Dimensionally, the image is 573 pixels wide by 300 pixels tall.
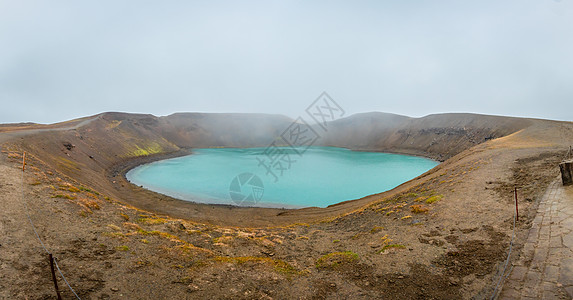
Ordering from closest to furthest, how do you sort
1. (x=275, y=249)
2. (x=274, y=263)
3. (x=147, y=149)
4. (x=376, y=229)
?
1. (x=274, y=263)
2. (x=275, y=249)
3. (x=376, y=229)
4. (x=147, y=149)

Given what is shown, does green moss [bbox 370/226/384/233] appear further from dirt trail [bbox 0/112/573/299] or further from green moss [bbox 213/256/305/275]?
green moss [bbox 213/256/305/275]

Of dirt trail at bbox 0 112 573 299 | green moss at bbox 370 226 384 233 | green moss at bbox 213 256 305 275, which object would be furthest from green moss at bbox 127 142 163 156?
green moss at bbox 370 226 384 233

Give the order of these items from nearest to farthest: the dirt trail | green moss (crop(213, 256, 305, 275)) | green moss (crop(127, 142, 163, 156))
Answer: the dirt trail, green moss (crop(213, 256, 305, 275)), green moss (crop(127, 142, 163, 156))

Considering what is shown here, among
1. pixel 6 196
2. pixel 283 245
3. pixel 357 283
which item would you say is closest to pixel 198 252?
pixel 283 245

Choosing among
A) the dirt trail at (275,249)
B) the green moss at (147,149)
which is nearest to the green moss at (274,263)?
the dirt trail at (275,249)

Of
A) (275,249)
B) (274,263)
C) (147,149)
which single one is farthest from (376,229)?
(147,149)

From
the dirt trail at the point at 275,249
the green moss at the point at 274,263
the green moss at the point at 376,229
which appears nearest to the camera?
the dirt trail at the point at 275,249

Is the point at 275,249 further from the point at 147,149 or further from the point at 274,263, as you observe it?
the point at 147,149

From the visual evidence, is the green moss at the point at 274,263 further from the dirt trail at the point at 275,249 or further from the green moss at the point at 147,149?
the green moss at the point at 147,149

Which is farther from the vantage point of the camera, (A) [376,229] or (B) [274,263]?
(A) [376,229]

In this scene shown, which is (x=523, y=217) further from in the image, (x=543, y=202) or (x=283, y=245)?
(x=283, y=245)

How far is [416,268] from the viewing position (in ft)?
25.8

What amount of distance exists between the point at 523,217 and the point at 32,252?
55.8ft

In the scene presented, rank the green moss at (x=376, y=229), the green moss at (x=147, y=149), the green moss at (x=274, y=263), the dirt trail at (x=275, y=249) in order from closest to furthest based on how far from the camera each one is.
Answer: the dirt trail at (x=275, y=249) < the green moss at (x=274, y=263) < the green moss at (x=376, y=229) < the green moss at (x=147, y=149)
